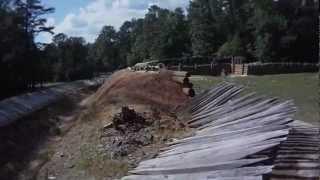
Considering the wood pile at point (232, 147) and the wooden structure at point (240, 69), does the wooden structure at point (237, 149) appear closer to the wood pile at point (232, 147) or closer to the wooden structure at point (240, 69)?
the wood pile at point (232, 147)

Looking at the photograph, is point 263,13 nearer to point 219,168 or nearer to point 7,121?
point 7,121

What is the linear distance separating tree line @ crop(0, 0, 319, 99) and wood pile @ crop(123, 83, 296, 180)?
1194 inches

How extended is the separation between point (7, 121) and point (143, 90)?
8.44m

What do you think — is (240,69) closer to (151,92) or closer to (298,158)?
(151,92)

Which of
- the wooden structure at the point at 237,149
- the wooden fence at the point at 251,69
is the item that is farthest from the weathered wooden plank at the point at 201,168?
the wooden fence at the point at 251,69

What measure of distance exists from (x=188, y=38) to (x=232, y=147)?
10123 cm

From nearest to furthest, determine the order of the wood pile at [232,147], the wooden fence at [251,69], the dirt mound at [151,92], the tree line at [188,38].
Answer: the wood pile at [232,147] < the dirt mound at [151,92] < the wooden fence at [251,69] < the tree line at [188,38]

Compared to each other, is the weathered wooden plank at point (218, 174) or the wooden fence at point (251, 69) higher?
the wooden fence at point (251, 69)

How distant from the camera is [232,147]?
651 inches

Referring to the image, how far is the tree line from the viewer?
73.0 metres

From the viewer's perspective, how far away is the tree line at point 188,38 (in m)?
73.0

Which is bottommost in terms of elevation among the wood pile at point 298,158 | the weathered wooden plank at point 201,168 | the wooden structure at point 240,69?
the weathered wooden plank at point 201,168

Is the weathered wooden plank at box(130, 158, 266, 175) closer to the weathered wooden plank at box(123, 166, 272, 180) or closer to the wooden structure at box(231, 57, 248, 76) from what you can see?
the weathered wooden plank at box(123, 166, 272, 180)

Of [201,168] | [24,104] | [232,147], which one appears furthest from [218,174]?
[24,104]
